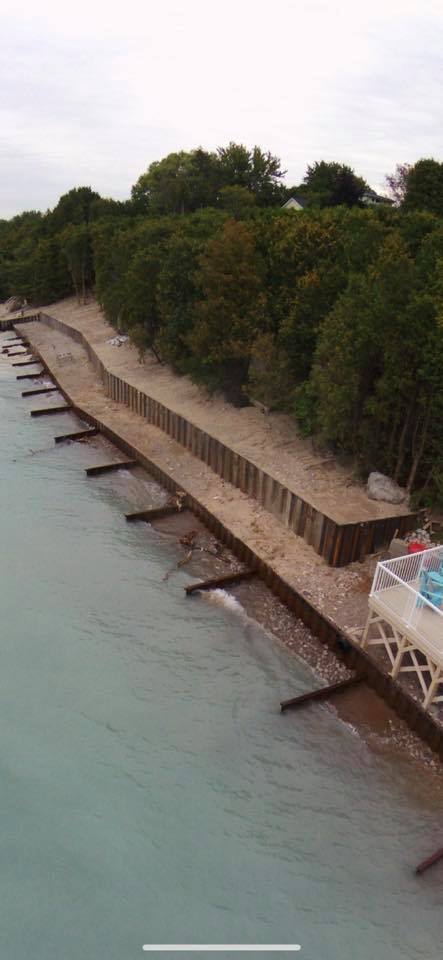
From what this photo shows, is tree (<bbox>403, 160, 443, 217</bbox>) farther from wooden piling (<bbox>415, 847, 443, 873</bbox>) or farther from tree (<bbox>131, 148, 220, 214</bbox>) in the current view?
wooden piling (<bbox>415, 847, 443, 873</bbox>)

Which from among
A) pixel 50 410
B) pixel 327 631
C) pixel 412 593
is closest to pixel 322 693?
pixel 327 631

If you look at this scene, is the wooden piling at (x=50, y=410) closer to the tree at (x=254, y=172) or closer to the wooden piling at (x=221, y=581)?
the wooden piling at (x=221, y=581)

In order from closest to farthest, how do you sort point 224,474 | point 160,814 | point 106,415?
1. point 160,814
2. point 224,474
3. point 106,415

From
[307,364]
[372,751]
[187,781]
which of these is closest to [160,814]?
[187,781]

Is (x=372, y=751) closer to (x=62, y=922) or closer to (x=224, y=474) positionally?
(x=62, y=922)

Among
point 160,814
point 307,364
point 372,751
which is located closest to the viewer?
point 160,814
